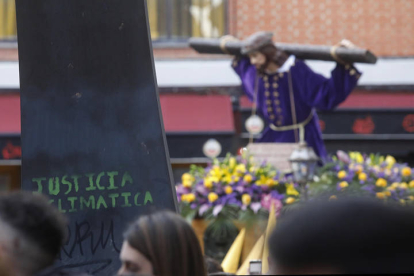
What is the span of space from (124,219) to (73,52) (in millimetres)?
557

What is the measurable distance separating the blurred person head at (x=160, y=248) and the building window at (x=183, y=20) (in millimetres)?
11683

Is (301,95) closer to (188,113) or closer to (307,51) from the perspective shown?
(307,51)

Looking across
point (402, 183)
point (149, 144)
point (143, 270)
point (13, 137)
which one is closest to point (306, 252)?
point (143, 270)

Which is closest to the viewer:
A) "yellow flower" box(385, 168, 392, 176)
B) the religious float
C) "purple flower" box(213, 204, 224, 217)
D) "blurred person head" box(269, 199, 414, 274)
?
"blurred person head" box(269, 199, 414, 274)

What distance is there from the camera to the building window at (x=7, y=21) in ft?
44.1

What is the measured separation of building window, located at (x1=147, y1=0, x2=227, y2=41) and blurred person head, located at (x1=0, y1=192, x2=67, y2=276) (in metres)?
11.8

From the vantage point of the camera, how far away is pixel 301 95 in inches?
274

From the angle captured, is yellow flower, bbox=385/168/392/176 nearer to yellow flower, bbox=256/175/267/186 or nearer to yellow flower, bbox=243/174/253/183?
yellow flower, bbox=256/175/267/186

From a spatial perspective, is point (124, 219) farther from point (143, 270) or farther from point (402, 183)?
point (402, 183)

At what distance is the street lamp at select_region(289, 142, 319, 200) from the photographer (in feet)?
19.0

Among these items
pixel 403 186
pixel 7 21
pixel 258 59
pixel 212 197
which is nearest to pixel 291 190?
pixel 212 197

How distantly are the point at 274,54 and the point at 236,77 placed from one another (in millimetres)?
6198

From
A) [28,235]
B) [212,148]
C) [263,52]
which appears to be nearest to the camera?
[28,235]

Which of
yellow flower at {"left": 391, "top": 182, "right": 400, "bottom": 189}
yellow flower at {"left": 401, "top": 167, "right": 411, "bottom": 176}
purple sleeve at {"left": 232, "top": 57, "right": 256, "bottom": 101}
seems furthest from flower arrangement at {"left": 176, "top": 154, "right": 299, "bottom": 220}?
purple sleeve at {"left": 232, "top": 57, "right": 256, "bottom": 101}
